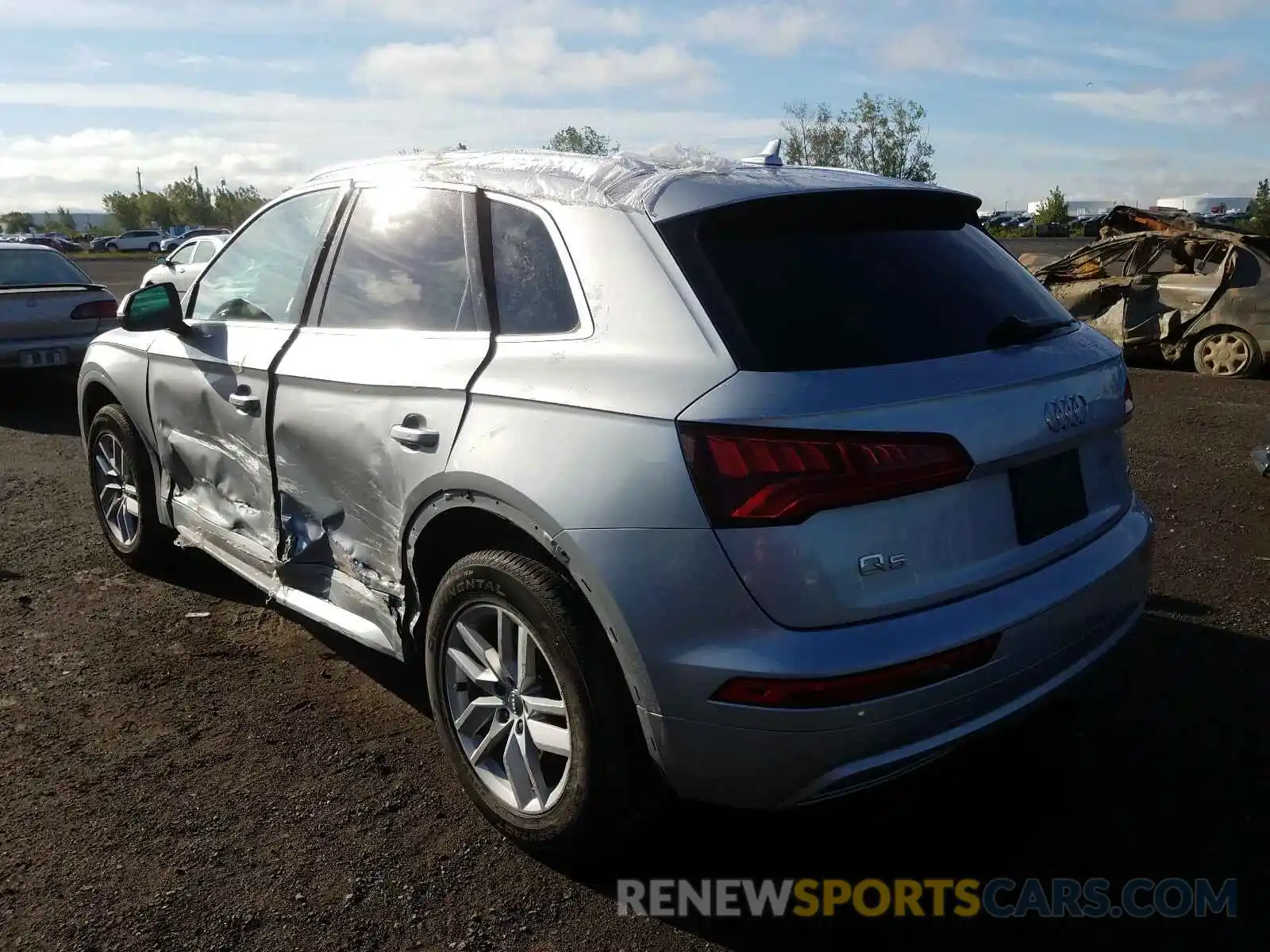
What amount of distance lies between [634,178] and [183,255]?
1494 centimetres

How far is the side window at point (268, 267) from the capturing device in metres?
3.84

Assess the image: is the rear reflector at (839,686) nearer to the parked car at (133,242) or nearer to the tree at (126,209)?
the parked car at (133,242)

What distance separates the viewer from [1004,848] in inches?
115

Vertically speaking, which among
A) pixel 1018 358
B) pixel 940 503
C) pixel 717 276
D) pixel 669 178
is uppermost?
pixel 669 178

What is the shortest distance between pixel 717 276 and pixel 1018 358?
81 centimetres

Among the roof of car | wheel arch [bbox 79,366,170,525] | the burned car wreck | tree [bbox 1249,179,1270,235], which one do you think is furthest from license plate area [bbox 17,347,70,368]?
tree [bbox 1249,179,1270,235]

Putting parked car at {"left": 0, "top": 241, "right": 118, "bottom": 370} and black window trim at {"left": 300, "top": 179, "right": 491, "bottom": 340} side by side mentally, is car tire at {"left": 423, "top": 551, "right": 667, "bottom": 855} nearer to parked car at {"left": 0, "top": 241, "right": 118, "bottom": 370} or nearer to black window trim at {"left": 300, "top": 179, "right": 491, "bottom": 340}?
black window trim at {"left": 300, "top": 179, "right": 491, "bottom": 340}

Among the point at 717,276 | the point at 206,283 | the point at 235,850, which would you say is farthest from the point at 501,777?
the point at 206,283

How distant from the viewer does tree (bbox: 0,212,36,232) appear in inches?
3948

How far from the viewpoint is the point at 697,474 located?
7.61 feet

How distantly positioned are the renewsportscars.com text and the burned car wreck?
860 cm

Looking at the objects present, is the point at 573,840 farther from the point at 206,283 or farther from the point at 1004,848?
the point at 206,283

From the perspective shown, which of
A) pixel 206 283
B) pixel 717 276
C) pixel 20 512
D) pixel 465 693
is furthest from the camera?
pixel 20 512

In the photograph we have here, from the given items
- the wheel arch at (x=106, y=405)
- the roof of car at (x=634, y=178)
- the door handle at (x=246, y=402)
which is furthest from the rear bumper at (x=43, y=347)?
the roof of car at (x=634, y=178)
